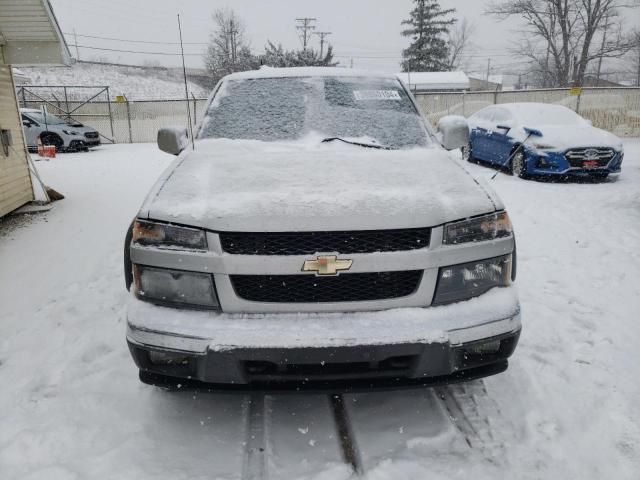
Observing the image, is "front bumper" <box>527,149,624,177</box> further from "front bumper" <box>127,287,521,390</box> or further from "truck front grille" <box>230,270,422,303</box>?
"truck front grille" <box>230,270,422,303</box>

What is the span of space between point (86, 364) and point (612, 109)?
21525 mm

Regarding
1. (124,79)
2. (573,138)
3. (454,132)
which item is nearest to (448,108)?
(573,138)

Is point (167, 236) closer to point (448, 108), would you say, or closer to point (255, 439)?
point (255, 439)

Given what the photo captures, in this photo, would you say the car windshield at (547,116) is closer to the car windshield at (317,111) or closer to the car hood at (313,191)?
the car windshield at (317,111)

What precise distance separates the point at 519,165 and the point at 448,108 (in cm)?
1367

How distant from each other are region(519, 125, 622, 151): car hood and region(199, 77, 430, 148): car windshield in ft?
20.0

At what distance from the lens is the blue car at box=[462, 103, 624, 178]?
8656mm

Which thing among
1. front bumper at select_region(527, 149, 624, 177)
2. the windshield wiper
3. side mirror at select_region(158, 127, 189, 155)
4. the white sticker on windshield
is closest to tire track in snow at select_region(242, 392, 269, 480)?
the windshield wiper

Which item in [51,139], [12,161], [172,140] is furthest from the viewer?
[51,139]

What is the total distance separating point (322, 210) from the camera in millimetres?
2123

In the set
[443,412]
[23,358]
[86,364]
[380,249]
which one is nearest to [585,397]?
[443,412]

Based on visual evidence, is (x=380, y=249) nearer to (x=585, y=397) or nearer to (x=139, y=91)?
(x=585, y=397)

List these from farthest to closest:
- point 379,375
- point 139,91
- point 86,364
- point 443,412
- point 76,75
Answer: point 76,75 < point 139,91 < point 86,364 < point 443,412 < point 379,375

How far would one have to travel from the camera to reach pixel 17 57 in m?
7.70
